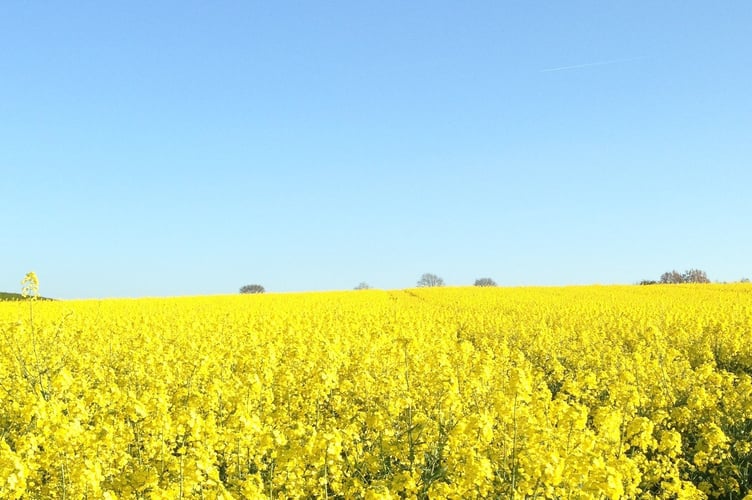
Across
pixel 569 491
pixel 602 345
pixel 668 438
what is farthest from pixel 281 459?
pixel 602 345

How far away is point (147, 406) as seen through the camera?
7.32 meters

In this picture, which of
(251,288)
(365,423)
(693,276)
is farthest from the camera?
(251,288)

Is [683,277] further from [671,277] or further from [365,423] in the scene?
[365,423]

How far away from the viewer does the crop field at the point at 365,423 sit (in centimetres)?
518

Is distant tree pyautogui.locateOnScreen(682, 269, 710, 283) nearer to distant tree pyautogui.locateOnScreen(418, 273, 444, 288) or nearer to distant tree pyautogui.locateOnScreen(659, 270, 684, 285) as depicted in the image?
distant tree pyautogui.locateOnScreen(659, 270, 684, 285)

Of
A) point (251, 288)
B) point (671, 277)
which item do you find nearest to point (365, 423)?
point (671, 277)

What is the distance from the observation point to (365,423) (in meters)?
7.88

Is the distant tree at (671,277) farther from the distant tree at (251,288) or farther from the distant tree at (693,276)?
the distant tree at (251,288)

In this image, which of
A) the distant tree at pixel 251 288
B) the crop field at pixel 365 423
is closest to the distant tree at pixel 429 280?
the distant tree at pixel 251 288

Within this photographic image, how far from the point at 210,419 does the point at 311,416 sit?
9.31 feet

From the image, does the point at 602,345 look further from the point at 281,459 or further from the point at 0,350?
the point at 0,350

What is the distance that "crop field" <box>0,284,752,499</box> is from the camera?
17.0 feet

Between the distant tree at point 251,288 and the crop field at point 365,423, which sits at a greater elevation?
the distant tree at point 251,288

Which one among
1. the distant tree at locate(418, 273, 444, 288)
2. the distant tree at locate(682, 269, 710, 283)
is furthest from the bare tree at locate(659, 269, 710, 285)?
the distant tree at locate(418, 273, 444, 288)
